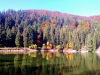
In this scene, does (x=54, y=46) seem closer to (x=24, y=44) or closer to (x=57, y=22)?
(x=24, y=44)

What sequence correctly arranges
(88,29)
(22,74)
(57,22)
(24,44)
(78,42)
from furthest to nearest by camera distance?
(57,22) → (88,29) → (78,42) → (24,44) → (22,74)

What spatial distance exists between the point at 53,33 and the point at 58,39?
5.55m

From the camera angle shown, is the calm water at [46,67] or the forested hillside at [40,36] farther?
the forested hillside at [40,36]

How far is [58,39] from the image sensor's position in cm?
13875

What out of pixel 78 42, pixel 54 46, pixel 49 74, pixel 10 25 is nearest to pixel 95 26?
pixel 78 42

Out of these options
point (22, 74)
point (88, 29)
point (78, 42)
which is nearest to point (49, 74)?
point (22, 74)

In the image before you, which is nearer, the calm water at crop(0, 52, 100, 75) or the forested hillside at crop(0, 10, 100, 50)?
the calm water at crop(0, 52, 100, 75)

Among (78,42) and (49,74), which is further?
(78,42)

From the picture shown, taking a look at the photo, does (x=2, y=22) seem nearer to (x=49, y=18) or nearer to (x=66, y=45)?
(x=66, y=45)

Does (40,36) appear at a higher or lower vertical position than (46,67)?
higher

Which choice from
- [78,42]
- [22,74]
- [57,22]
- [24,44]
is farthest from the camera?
[57,22]

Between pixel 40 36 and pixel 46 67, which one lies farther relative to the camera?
pixel 40 36

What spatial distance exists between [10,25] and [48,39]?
83.7ft

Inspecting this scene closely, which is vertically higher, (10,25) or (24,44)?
(10,25)
